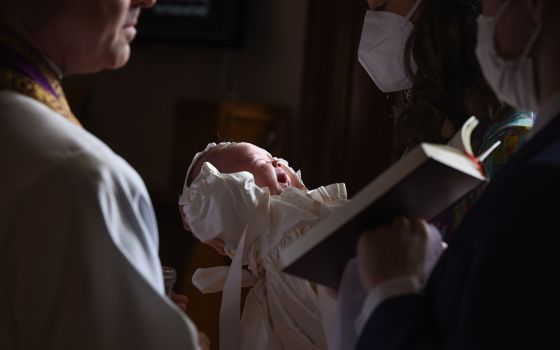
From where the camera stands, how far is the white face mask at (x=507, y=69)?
126 centimetres

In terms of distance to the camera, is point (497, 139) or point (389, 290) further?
point (497, 139)

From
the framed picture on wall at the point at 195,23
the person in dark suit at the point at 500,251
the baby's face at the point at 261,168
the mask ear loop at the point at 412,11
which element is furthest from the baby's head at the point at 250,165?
the framed picture on wall at the point at 195,23

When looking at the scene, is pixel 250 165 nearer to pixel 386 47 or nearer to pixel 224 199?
pixel 224 199

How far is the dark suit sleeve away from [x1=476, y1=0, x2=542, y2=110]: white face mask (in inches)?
6.9

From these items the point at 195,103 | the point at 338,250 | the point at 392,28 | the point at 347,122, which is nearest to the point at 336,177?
the point at 347,122

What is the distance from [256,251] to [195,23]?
162 inches

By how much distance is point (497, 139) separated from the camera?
190cm

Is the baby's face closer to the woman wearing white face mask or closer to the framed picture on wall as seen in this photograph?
the woman wearing white face mask

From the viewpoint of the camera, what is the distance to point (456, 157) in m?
1.34

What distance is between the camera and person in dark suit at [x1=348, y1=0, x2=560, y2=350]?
3.61ft

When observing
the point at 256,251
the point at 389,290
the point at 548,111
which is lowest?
the point at 256,251

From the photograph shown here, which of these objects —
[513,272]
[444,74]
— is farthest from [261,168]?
[513,272]

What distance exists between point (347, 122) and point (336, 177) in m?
0.31

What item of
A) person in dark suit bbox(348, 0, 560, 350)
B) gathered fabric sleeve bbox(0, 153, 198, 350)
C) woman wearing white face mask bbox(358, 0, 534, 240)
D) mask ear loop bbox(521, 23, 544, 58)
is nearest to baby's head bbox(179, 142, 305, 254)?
woman wearing white face mask bbox(358, 0, 534, 240)
